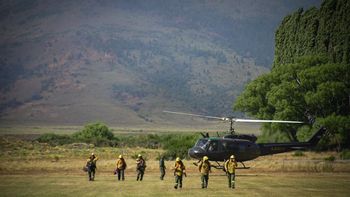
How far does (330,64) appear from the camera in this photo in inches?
2908

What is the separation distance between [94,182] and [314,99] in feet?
115

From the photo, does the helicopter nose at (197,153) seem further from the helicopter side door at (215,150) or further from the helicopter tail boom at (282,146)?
the helicopter tail boom at (282,146)

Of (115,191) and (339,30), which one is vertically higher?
(339,30)

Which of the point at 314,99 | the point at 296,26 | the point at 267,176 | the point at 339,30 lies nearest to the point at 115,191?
the point at 267,176

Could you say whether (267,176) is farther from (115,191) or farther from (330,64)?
(330,64)

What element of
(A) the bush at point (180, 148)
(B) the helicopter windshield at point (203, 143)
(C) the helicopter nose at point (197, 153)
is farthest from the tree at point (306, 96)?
(C) the helicopter nose at point (197, 153)

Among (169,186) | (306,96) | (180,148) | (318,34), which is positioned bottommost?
(169,186)

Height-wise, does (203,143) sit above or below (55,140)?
below

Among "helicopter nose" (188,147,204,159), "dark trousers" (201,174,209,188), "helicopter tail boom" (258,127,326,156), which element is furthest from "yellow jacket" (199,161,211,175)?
"helicopter tail boom" (258,127,326,156)

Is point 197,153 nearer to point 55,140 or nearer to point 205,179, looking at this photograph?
point 205,179

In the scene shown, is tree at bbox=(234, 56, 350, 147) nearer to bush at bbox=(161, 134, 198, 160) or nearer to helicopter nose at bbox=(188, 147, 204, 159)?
bush at bbox=(161, 134, 198, 160)

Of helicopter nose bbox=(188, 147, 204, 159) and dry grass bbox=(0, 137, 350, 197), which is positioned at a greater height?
helicopter nose bbox=(188, 147, 204, 159)

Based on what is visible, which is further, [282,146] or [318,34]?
[318,34]

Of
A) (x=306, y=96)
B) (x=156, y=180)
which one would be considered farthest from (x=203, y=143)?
(x=306, y=96)
